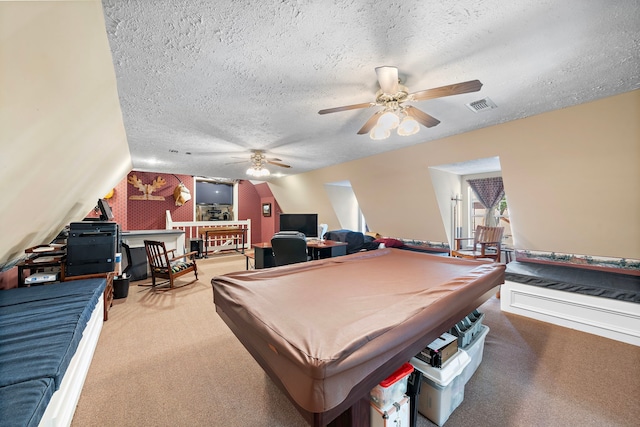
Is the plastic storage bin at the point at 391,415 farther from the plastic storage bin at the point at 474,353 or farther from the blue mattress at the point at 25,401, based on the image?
the blue mattress at the point at 25,401

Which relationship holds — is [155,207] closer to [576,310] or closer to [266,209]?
[266,209]

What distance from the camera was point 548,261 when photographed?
3332 millimetres

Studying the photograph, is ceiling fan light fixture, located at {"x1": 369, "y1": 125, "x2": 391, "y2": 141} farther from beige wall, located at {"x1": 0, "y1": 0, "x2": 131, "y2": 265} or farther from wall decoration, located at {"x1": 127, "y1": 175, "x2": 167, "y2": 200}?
wall decoration, located at {"x1": 127, "y1": 175, "x2": 167, "y2": 200}

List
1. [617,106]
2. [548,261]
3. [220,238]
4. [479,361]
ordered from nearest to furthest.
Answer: [479,361], [617,106], [548,261], [220,238]

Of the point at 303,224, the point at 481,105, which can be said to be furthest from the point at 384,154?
the point at 303,224

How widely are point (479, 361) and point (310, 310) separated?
67.4 inches

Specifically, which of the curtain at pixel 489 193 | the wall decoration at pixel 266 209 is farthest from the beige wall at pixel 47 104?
the wall decoration at pixel 266 209

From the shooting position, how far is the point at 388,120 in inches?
69.4

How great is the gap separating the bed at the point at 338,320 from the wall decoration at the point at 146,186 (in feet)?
21.1

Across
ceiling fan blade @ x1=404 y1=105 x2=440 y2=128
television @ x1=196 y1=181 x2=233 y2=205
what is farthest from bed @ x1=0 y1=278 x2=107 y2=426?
television @ x1=196 y1=181 x2=233 y2=205

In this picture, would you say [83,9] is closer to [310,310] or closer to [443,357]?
[310,310]

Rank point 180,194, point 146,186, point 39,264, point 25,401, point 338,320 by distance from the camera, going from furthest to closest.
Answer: point 180,194 → point 146,186 → point 39,264 → point 338,320 → point 25,401

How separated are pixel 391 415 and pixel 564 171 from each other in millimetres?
3245

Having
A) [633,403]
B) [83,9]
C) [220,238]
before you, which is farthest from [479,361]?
[220,238]
